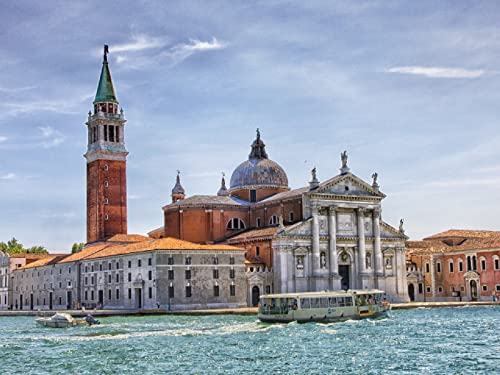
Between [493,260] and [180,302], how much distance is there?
2717 cm

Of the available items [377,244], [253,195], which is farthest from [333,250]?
[253,195]

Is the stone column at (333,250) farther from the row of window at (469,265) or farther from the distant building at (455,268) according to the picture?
the row of window at (469,265)

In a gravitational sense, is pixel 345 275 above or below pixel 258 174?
below

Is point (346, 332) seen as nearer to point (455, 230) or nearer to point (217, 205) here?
point (217, 205)

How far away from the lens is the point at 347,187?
221 ft

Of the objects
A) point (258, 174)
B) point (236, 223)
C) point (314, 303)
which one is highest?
point (258, 174)

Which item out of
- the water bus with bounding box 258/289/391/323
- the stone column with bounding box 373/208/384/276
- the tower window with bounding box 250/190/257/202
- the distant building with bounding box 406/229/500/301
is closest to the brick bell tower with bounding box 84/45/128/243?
the tower window with bounding box 250/190/257/202

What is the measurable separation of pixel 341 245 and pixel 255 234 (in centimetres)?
711

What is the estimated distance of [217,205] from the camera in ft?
235

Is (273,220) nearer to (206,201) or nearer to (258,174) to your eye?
(206,201)

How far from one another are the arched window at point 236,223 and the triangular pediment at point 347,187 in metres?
9.93

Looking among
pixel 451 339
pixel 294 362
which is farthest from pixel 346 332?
pixel 294 362

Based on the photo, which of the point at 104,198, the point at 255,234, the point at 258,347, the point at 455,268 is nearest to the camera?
the point at 258,347

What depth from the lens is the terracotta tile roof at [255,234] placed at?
215ft
